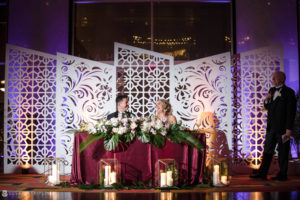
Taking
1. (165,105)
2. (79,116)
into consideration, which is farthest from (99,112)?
(165,105)

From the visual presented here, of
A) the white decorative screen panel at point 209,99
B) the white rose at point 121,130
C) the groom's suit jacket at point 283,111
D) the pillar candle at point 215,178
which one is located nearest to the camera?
the white rose at point 121,130

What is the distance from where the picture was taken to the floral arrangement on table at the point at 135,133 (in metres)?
4.89

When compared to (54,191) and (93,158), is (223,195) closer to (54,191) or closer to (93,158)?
(93,158)

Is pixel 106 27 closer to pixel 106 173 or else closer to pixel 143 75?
pixel 143 75

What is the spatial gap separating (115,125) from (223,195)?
1.75m

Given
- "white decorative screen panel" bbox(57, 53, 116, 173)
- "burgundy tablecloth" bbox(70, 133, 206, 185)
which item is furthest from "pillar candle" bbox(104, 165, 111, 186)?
"white decorative screen panel" bbox(57, 53, 116, 173)

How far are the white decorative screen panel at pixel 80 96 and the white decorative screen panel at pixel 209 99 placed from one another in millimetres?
1264

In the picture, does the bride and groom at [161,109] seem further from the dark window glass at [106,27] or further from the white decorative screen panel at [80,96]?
the dark window glass at [106,27]

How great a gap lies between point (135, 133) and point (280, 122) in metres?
2.46

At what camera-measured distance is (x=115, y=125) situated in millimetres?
4934

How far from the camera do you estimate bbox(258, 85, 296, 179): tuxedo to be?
5.62 metres

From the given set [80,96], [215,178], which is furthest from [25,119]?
[215,178]

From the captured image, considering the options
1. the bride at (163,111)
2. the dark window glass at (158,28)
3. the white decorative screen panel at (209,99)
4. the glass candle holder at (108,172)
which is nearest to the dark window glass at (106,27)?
the dark window glass at (158,28)

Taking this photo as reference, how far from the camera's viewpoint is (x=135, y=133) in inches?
196
